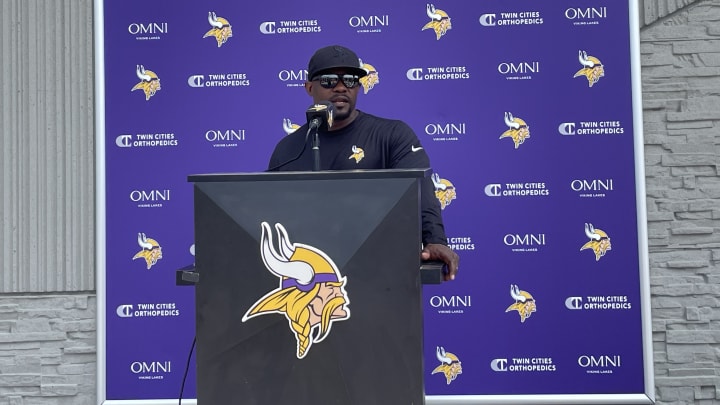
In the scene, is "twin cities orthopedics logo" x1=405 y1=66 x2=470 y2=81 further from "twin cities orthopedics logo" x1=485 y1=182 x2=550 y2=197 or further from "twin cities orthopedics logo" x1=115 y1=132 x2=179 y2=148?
"twin cities orthopedics logo" x1=115 y1=132 x2=179 y2=148

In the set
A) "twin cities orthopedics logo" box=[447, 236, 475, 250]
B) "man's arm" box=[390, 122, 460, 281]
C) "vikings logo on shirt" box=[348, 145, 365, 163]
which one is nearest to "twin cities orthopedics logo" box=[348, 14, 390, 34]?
"twin cities orthopedics logo" box=[447, 236, 475, 250]

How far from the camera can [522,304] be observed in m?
4.00

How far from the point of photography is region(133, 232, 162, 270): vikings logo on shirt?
4.11 m

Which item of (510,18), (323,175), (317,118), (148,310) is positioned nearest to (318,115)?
(317,118)

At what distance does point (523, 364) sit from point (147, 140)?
233cm

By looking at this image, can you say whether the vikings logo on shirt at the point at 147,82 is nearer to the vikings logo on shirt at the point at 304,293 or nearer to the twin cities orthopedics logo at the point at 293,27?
the twin cities orthopedics logo at the point at 293,27

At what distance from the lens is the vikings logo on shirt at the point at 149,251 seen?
4113 millimetres

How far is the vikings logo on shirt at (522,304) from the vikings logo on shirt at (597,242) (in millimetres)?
377

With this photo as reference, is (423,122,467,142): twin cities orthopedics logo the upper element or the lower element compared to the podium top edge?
upper

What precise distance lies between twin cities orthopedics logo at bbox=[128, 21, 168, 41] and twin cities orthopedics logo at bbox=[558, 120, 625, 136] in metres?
2.19

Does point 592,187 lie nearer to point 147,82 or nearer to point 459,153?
point 459,153

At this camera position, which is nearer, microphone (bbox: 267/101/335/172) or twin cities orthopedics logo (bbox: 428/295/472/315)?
microphone (bbox: 267/101/335/172)

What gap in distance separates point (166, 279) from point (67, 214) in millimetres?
680

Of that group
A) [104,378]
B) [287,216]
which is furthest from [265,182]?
[104,378]
